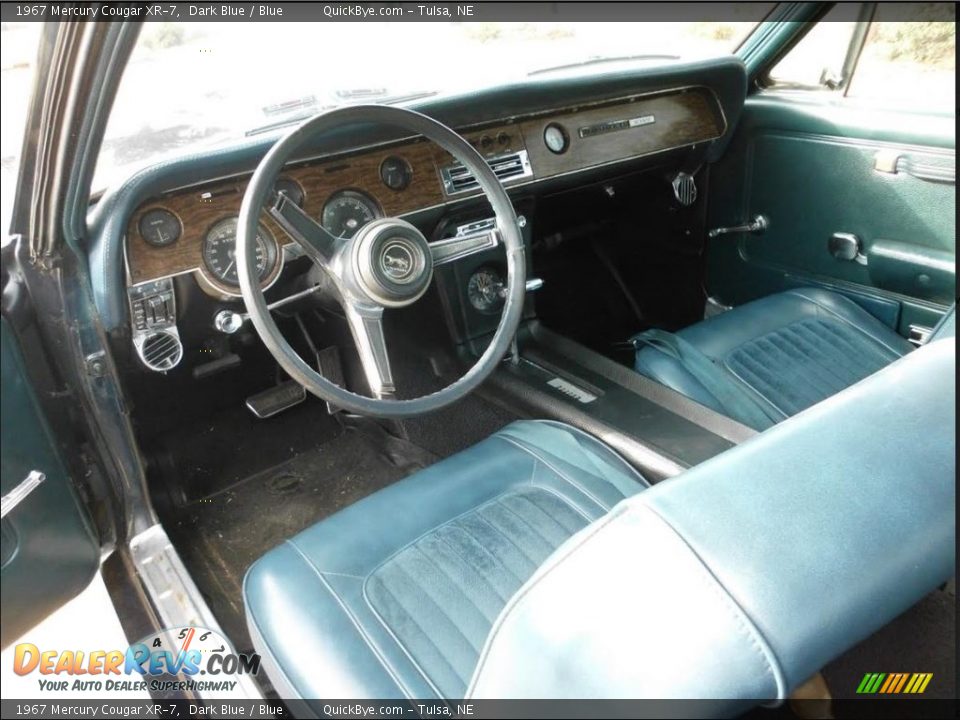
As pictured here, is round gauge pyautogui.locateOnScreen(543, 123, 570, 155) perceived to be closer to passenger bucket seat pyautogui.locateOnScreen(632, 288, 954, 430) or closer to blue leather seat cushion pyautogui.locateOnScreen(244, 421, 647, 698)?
passenger bucket seat pyautogui.locateOnScreen(632, 288, 954, 430)

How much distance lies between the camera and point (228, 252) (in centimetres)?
174

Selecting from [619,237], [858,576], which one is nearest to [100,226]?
[858,576]

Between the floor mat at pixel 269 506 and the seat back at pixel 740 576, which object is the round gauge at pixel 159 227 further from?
the seat back at pixel 740 576

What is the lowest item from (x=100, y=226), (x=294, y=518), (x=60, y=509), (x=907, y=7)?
(x=294, y=518)

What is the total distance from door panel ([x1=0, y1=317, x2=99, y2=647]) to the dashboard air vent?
10.8 inches

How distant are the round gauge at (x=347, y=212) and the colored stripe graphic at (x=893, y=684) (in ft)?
4.44

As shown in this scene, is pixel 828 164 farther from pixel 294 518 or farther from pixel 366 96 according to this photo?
pixel 294 518

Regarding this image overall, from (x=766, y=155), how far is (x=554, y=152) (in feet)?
2.60

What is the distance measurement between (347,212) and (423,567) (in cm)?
92

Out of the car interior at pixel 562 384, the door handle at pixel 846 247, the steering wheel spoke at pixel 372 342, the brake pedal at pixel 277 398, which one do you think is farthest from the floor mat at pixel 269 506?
the door handle at pixel 846 247

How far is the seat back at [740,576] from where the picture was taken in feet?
1.97

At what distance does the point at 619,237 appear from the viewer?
290 cm

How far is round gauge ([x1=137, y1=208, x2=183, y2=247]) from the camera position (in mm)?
1631

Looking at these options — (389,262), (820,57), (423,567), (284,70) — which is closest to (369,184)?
(284,70)
